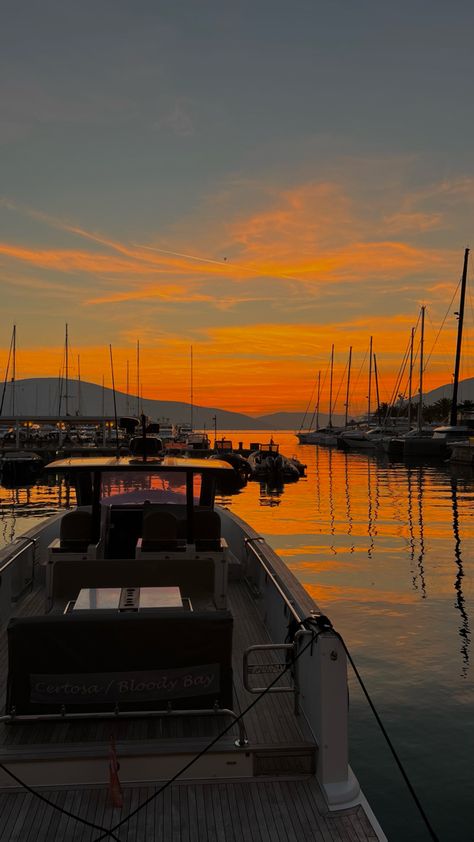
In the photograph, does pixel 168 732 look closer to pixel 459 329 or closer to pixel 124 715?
pixel 124 715

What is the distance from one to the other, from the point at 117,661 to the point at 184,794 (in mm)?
1128

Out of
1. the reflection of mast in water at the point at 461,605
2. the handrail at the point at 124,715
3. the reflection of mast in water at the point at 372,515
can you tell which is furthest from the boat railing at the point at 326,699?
the reflection of mast in water at the point at 372,515

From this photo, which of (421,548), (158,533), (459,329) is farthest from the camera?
(459,329)

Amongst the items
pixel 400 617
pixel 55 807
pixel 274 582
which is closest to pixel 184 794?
pixel 55 807

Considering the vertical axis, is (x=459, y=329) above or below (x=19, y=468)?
above

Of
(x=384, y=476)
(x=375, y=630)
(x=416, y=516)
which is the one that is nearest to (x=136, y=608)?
(x=375, y=630)

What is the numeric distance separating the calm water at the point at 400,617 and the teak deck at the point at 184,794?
309 cm

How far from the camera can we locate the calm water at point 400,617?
8836 mm

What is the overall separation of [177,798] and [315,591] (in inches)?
569

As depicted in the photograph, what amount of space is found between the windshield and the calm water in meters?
4.34

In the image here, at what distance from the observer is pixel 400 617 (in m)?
16.6

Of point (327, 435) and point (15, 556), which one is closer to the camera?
point (15, 556)

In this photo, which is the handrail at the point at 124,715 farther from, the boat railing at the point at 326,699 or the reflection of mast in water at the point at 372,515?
the reflection of mast in water at the point at 372,515

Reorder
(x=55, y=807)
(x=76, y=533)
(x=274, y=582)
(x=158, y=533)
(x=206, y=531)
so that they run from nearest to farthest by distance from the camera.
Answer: (x=55, y=807) → (x=274, y=582) → (x=158, y=533) → (x=76, y=533) → (x=206, y=531)
